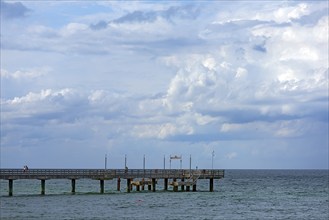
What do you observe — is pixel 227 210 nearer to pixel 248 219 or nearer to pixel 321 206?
pixel 248 219

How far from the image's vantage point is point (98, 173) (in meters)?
80.9

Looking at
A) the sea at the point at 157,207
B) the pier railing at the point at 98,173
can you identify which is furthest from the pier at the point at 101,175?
the sea at the point at 157,207

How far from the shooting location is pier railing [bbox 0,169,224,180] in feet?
244

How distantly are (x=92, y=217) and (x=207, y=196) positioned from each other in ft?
99.2

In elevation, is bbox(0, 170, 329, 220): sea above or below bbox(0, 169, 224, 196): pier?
below

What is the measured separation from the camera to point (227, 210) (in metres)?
65.1

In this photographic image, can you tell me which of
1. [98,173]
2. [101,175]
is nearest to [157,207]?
[101,175]

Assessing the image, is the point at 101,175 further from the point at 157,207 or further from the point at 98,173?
the point at 157,207

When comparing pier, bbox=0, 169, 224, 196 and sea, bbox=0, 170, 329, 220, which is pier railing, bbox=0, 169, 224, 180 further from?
sea, bbox=0, 170, 329, 220

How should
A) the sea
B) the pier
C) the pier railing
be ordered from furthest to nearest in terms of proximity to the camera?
the pier, the pier railing, the sea

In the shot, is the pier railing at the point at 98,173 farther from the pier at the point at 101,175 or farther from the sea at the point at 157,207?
the sea at the point at 157,207

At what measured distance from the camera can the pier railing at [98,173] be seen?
244 feet

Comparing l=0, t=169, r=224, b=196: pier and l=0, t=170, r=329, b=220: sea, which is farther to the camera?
l=0, t=169, r=224, b=196: pier

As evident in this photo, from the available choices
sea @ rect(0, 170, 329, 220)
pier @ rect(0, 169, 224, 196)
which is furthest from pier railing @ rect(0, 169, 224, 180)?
sea @ rect(0, 170, 329, 220)
